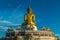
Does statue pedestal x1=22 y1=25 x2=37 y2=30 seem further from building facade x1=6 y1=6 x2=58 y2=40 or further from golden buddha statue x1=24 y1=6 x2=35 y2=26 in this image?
golden buddha statue x1=24 y1=6 x2=35 y2=26

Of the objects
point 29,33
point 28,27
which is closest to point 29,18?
point 28,27

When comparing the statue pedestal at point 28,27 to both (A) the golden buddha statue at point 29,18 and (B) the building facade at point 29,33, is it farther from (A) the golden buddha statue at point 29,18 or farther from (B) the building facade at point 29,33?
(A) the golden buddha statue at point 29,18

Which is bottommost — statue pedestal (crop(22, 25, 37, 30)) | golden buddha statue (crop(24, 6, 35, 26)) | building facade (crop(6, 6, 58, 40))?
building facade (crop(6, 6, 58, 40))

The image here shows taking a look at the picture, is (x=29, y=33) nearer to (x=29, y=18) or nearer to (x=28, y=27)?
(x=28, y=27)

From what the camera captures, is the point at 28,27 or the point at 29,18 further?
the point at 29,18

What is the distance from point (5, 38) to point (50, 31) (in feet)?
29.4

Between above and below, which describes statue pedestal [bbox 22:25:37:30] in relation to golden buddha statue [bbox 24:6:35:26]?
below

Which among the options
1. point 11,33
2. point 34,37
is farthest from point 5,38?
point 34,37

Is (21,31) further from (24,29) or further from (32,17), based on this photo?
(32,17)

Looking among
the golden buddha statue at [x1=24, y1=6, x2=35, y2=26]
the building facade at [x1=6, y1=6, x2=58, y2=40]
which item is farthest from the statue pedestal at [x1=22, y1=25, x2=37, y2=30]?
the golden buddha statue at [x1=24, y1=6, x2=35, y2=26]

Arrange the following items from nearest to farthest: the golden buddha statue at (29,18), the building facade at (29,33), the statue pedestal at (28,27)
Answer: the building facade at (29,33) < the statue pedestal at (28,27) < the golden buddha statue at (29,18)

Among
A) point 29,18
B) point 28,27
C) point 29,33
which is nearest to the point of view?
point 29,33

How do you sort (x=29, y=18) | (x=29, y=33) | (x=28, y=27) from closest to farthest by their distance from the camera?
1. (x=29, y=33)
2. (x=28, y=27)
3. (x=29, y=18)

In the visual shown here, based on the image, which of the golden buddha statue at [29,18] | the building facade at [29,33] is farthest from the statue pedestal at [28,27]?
the golden buddha statue at [29,18]
